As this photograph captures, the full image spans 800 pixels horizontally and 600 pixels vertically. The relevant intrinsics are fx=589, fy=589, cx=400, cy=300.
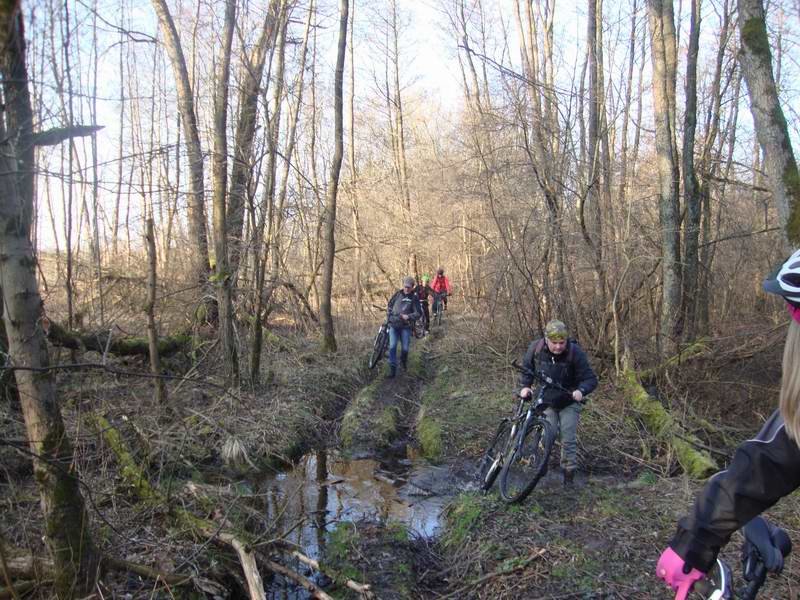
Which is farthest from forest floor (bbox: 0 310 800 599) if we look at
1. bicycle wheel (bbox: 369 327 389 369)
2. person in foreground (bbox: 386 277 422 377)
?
bicycle wheel (bbox: 369 327 389 369)

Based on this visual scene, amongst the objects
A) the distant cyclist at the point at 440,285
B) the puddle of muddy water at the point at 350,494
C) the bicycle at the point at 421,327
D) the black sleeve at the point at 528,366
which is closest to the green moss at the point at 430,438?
the puddle of muddy water at the point at 350,494

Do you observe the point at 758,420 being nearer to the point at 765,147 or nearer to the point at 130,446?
the point at 765,147

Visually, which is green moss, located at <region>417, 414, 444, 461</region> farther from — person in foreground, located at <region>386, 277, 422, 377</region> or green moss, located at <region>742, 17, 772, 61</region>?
green moss, located at <region>742, 17, 772, 61</region>

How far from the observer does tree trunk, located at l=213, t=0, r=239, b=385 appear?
351 inches

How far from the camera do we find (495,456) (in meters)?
6.63

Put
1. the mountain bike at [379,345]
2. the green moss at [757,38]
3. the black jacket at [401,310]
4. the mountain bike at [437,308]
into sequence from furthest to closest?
the mountain bike at [437,308] < the mountain bike at [379,345] < the black jacket at [401,310] < the green moss at [757,38]

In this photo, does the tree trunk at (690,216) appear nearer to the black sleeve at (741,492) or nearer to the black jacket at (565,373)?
the black jacket at (565,373)

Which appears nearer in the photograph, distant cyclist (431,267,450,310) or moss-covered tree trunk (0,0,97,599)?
moss-covered tree trunk (0,0,97,599)

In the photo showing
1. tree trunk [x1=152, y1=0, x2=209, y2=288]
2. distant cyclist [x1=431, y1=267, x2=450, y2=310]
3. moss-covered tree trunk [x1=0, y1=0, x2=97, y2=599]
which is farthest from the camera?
distant cyclist [x1=431, y1=267, x2=450, y2=310]

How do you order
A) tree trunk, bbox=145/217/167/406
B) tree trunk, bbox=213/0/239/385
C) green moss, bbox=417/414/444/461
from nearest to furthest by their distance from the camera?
1. tree trunk, bbox=145/217/167/406
2. green moss, bbox=417/414/444/461
3. tree trunk, bbox=213/0/239/385

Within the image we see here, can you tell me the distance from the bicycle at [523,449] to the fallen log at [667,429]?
5.60ft

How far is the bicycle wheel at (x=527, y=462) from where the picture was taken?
589 cm

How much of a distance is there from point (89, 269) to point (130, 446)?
3685 millimetres

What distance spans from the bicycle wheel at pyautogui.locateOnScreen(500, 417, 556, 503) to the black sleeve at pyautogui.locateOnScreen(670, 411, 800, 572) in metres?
4.07
